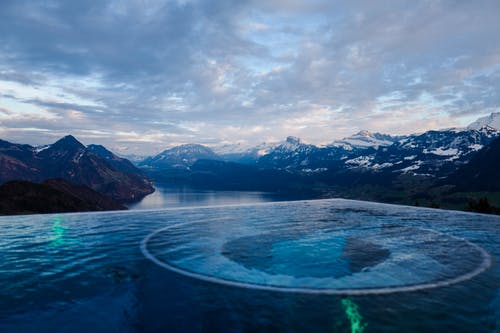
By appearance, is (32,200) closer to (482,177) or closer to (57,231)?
(57,231)

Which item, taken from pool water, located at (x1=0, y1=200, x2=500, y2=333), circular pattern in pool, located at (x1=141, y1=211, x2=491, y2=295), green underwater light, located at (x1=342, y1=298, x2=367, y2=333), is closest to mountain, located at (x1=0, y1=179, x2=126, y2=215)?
pool water, located at (x1=0, y1=200, x2=500, y2=333)

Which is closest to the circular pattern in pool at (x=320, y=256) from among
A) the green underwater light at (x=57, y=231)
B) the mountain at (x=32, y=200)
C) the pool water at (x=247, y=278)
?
the pool water at (x=247, y=278)

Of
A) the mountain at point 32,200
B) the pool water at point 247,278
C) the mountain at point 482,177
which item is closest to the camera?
the pool water at point 247,278

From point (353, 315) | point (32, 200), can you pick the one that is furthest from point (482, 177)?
point (353, 315)

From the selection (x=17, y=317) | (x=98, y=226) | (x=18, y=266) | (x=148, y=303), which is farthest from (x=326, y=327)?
(x=98, y=226)

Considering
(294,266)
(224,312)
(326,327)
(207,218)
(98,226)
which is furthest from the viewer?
(207,218)

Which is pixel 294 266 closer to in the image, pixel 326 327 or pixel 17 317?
pixel 326 327

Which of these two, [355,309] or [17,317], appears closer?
[17,317]

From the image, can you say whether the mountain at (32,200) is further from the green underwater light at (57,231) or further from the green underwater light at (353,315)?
the green underwater light at (353,315)
